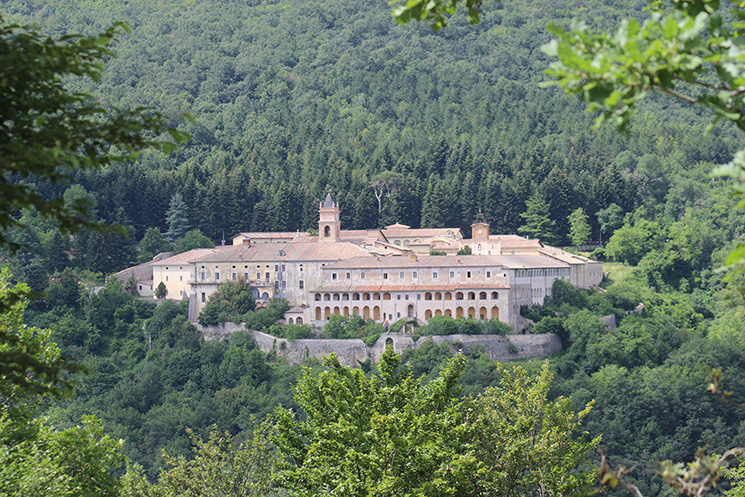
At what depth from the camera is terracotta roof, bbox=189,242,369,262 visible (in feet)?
228


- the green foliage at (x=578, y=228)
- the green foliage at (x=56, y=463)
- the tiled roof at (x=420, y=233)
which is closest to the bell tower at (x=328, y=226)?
the tiled roof at (x=420, y=233)

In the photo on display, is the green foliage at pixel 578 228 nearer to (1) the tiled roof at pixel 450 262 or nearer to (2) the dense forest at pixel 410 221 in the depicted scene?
(2) the dense forest at pixel 410 221

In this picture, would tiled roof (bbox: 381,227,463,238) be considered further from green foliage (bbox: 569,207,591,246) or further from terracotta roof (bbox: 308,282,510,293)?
terracotta roof (bbox: 308,282,510,293)

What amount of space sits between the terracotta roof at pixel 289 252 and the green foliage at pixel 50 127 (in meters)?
59.5

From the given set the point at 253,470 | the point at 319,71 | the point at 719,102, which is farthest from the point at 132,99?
the point at 719,102

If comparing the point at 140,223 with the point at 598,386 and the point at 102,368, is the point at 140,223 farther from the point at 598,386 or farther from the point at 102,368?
the point at 598,386

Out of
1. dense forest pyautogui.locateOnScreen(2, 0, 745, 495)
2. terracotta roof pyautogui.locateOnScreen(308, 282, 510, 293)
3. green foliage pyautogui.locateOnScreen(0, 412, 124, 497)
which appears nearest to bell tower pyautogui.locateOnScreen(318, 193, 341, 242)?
terracotta roof pyautogui.locateOnScreen(308, 282, 510, 293)

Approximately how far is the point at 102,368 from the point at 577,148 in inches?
2300

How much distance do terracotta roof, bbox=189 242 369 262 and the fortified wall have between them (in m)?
6.56

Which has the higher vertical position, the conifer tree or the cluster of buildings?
the conifer tree

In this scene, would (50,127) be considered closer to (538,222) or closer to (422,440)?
(422,440)

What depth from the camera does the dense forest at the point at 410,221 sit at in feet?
201

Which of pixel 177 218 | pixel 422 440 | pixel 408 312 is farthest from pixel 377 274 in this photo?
pixel 422 440

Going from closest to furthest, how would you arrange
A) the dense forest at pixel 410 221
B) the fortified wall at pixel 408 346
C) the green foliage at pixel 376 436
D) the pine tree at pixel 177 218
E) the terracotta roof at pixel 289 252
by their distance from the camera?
1. the green foliage at pixel 376 436
2. the dense forest at pixel 410 221
3. the fortified wall at pixel 408 346
4. the terracotta roof at pixel 289 252
5. the pine tree at pixel 177 218
